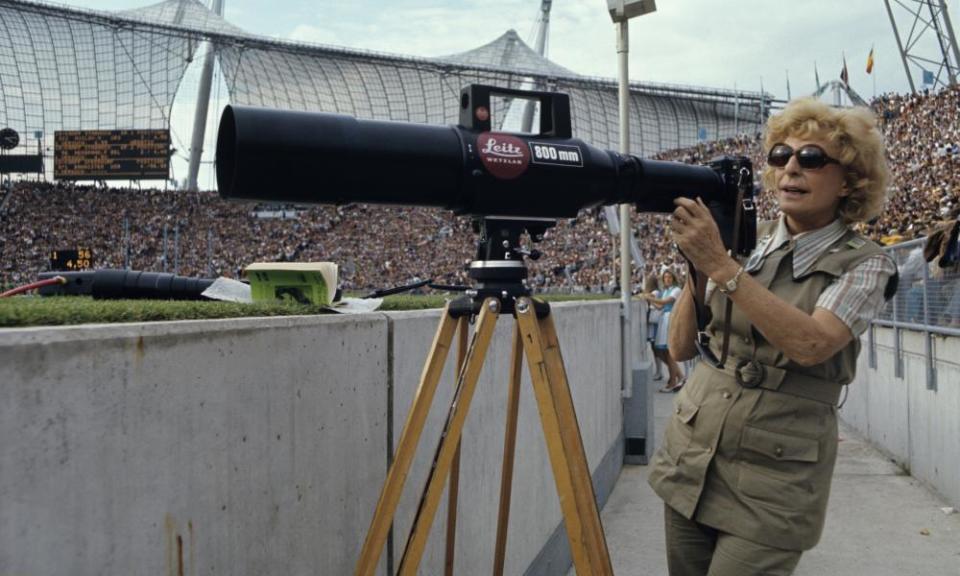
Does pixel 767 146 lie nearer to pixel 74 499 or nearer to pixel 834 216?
pixel 834 216

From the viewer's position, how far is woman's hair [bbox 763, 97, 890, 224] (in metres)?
2.15

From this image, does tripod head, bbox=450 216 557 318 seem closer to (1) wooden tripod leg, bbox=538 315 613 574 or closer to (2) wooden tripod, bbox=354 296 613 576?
(2) wooden tripod, bbox=354 296 613 576

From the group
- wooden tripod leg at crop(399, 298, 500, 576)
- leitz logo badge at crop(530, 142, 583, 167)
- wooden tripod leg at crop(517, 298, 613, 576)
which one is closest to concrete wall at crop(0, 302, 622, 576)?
wooden tripod leg at crop(399, 298, 500, 576)

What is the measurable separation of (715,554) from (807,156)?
92cm

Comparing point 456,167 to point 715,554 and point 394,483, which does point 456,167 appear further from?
point 715,554

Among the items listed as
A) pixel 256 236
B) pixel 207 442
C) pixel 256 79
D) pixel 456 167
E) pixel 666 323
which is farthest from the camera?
pixel 256 79

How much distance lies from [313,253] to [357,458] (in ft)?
151

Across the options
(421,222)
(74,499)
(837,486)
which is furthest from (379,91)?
(74,499)

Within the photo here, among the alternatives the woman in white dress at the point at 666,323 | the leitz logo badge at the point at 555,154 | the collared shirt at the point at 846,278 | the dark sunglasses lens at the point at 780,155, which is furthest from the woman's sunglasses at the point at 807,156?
the woman in white dress at the point at 666,323

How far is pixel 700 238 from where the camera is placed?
202 centimetres

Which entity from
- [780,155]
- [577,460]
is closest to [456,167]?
[577,460]

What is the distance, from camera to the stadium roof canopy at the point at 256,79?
56938 mm

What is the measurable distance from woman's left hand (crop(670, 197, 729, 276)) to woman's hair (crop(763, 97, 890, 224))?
0.34 meters

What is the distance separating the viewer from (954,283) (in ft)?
19.7
